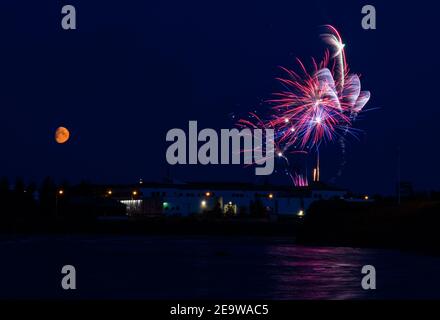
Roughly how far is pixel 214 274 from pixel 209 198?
10437 cm

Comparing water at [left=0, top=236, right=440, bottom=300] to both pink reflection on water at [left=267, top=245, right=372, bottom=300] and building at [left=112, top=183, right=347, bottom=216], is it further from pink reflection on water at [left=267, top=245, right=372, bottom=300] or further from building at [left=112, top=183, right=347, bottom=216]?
building at [left=112, top=183, right=347, bottom=216]

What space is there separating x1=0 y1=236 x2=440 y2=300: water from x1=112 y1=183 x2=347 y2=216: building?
8472cm

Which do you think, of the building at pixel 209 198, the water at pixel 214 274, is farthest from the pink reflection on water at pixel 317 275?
the building at pixel 209 198

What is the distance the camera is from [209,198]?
13700 centimetres

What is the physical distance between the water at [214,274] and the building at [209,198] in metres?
84.7

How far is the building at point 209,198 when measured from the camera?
133500 mm

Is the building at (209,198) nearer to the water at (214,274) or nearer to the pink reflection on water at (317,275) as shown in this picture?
the water at (214,274)

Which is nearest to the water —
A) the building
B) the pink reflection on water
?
the pink reflection on water

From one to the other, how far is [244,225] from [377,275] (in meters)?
55.2

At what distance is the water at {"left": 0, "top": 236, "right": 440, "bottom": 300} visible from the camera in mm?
25562
